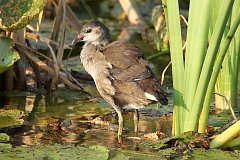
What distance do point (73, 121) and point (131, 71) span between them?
77 cm

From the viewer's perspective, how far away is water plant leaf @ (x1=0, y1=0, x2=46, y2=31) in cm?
550

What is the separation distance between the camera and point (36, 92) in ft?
21.5

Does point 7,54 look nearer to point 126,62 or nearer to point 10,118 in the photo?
point 10,118

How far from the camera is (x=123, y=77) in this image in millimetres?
5105

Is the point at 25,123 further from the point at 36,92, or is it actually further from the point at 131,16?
the point at 131,16

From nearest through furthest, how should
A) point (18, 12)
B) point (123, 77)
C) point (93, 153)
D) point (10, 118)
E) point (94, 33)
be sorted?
point (93, 153), point (123, 77), point (10, 118), point (18, 12), point (94, 33)

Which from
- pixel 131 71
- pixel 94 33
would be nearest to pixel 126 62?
pixel 131 71

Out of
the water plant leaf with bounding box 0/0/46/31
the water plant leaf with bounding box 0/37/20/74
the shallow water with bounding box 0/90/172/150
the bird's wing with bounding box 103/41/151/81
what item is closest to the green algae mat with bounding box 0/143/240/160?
the shallow water with bounding box 0/90/172/150

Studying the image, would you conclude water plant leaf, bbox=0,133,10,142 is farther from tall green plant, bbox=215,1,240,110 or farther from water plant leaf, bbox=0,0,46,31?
tall green plant, bbox=215,1,240,110

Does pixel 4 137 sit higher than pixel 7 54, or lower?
lower

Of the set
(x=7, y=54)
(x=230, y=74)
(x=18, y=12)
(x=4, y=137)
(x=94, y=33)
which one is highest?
(x=18, y=12)

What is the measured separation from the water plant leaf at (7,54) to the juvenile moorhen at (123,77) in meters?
0.57

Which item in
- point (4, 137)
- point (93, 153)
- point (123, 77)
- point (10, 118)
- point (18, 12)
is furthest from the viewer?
point (18, 12)

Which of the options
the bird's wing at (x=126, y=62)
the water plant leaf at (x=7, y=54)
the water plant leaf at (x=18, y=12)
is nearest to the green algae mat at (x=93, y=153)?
the bird's wing at (x=126, y=62)
